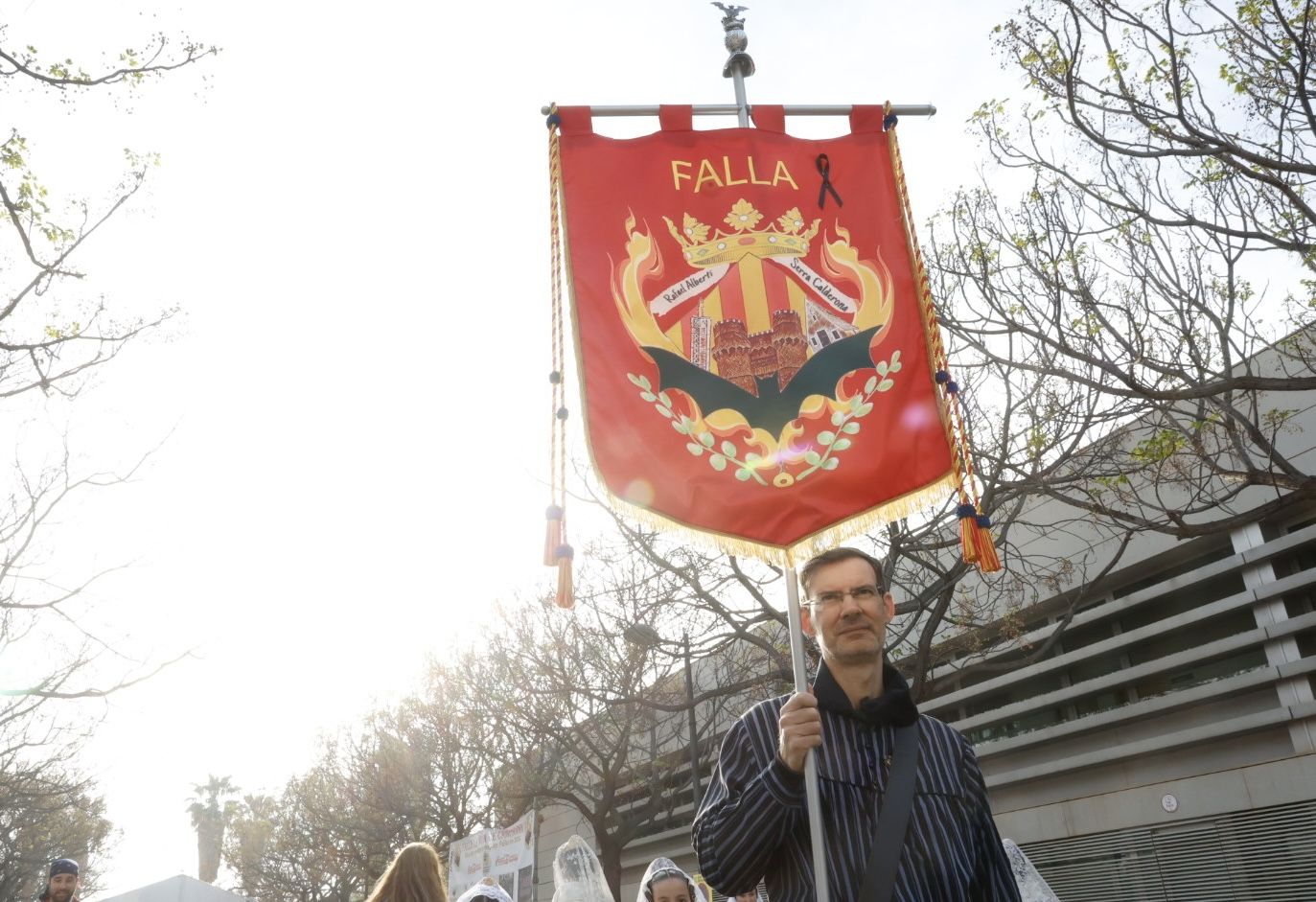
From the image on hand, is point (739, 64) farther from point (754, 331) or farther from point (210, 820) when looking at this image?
point (210, 820)

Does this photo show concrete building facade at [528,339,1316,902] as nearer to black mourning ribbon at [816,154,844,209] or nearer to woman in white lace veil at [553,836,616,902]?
woman in white lace veil at [553,836,616,902]

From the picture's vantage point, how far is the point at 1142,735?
55.5 ft

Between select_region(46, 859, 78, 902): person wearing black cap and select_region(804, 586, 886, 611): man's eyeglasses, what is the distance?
7.57m

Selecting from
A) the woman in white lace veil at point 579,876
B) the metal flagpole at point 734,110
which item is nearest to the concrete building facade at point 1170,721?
the woman in white lace veil at point 579,876

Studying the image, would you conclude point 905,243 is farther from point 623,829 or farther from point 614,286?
point 623,829

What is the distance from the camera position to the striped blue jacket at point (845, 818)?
2766 mm

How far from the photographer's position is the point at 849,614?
3014mm

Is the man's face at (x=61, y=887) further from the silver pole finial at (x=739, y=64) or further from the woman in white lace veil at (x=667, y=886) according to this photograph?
the silver pole finial at (x=739, y=64)

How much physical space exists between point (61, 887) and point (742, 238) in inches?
288

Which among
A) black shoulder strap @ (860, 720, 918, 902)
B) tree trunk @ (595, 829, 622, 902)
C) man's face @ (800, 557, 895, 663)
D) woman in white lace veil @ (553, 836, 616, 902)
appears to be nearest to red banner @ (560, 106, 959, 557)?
man's face @ (800, 557, 895, 663)

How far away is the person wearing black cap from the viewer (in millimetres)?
8219

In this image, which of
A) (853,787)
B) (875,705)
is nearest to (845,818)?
(853,787)

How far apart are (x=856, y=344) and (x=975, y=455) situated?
22.4 ft

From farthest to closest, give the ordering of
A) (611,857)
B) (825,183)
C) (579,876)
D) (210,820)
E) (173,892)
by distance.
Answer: (210,820) → (611,857) → (173,892) → (579,876) → (825,183)
